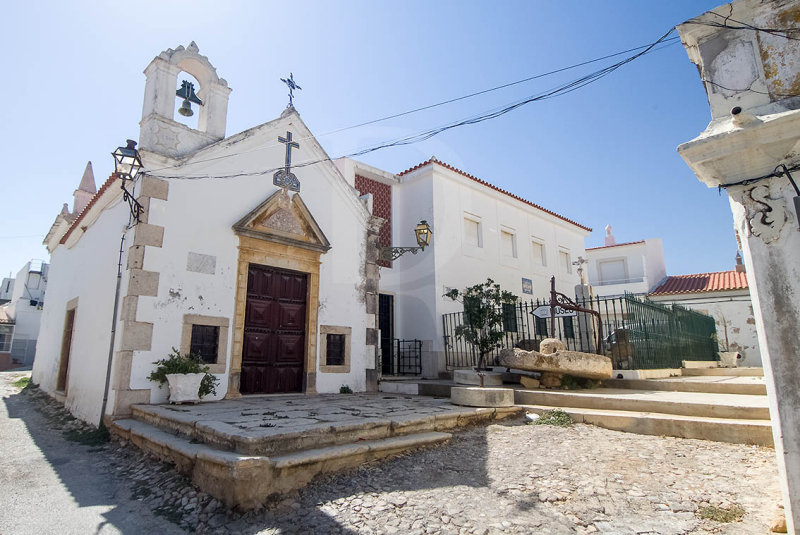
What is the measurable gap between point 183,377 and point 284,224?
3259 mm

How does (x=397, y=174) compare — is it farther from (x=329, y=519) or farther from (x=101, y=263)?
(x=329, y=519)

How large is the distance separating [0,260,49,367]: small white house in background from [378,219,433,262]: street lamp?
23.4 m

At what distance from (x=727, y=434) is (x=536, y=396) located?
2478mm

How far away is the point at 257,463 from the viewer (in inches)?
133

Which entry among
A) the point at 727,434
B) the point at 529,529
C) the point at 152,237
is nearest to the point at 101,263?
the point at 152,237

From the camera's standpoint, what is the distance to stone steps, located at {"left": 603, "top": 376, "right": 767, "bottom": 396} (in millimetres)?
6930

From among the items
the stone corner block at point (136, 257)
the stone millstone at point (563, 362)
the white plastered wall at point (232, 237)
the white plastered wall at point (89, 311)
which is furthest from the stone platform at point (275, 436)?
the stone corner block at point (136, 257)

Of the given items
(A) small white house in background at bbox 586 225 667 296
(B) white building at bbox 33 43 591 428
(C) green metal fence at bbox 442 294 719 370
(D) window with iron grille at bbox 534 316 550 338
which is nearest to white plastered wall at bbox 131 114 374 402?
(B) white building at bbox 33 43 591 428

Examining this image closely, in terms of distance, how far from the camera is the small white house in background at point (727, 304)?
59.7ft

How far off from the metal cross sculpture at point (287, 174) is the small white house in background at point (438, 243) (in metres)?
4.21

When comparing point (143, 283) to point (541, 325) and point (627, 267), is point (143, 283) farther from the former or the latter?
point (627, 267)

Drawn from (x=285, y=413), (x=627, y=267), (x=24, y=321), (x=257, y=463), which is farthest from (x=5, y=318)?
(x=627, y=267)

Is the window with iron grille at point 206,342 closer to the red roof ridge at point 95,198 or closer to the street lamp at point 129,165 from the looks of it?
the street lamp at point 129,165

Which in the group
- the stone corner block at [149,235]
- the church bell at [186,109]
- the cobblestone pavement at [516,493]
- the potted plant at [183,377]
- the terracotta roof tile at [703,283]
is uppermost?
the church bell at [186,109]
